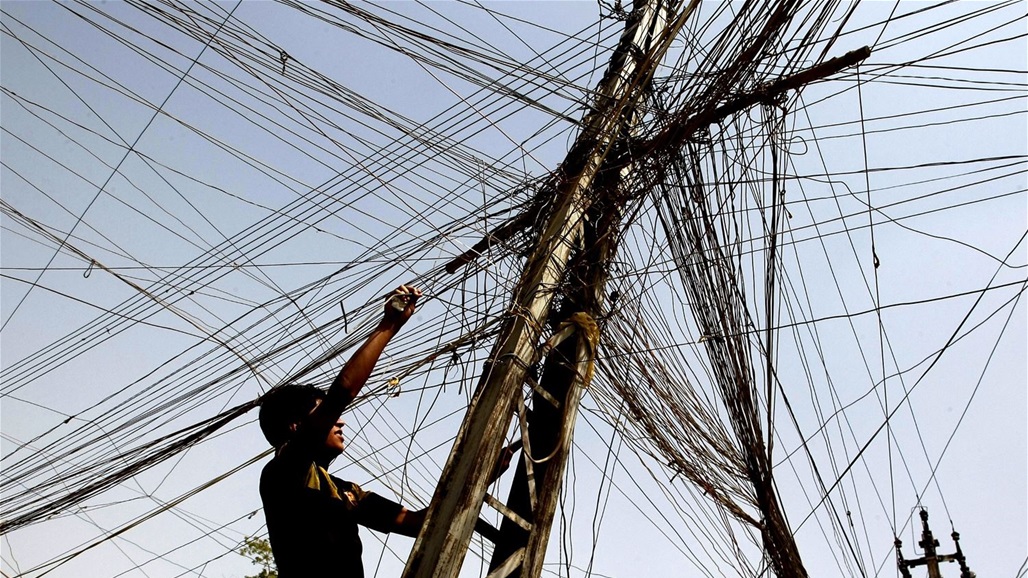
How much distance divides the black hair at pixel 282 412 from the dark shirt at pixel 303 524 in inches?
9.0

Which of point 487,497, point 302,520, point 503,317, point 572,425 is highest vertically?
point 503,317

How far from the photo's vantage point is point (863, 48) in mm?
4016

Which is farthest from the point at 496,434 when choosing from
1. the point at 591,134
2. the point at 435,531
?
the point at 591,134

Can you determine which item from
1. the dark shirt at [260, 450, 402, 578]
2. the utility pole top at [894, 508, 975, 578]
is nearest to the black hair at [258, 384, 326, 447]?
the dark shirt at [260, 450, 402, 578]

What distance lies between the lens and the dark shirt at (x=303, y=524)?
9.61 ft

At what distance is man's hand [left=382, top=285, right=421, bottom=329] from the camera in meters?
3.43

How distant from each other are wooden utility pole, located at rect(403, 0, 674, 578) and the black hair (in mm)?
721

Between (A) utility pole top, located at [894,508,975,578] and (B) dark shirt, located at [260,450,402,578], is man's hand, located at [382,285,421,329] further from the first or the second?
(A) utility pole top, located at [894,508,975,578]

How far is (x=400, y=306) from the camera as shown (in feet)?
11.3

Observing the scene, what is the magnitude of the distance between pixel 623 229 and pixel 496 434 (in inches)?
66.8

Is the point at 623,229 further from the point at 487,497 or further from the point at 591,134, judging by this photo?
the point at 487,497

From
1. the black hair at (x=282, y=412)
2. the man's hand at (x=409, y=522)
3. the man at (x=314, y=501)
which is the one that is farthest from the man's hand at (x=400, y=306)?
the man's hand at (x=409, y=522)

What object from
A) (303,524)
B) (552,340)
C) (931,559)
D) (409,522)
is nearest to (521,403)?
(552,340)

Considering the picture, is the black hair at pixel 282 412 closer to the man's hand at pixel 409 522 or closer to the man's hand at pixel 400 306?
the man's hand at pixel 400 306
